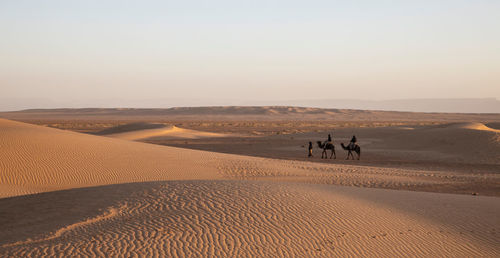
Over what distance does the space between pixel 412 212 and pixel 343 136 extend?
3544 cm

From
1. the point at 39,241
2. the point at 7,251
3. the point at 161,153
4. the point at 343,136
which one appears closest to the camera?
the point at 7,251

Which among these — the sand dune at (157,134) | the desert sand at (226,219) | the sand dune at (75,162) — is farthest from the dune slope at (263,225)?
the sand dune at (157,134)

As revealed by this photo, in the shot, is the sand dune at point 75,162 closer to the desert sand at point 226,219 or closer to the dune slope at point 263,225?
the desert sand at point 226,219

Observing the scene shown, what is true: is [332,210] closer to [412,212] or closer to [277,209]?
[277,209]

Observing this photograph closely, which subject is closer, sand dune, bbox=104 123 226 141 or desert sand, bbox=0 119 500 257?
desert sand, bbox=0 119 500 257

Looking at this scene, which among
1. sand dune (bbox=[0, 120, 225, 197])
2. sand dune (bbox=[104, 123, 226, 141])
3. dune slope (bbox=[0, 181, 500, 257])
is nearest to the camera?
dune slope (bbox=[0, 181, 500, 257])

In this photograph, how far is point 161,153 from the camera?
72.0 feet

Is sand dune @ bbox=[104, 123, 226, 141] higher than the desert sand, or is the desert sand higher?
the desert sand

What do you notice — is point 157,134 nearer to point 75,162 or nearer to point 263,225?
point 75,162

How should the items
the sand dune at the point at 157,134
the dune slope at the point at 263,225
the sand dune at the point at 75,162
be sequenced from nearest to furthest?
the dune slope at the point at 263,225 < the sand dune at the point at 75,162 < the sand dune at the point at 157,134

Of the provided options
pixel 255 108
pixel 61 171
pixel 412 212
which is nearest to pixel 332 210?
pixel 412 212

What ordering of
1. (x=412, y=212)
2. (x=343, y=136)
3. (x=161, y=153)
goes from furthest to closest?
(x=343, y=136) < (x=161, y=153) < (x=412, y=212)

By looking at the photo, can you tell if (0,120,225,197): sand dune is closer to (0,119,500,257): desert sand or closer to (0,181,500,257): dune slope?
(0,119,500,257): desert sand

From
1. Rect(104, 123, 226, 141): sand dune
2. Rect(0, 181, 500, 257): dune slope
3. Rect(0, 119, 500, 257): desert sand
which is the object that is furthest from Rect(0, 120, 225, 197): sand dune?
Rect(104, 123, 226, 141): sand dune
